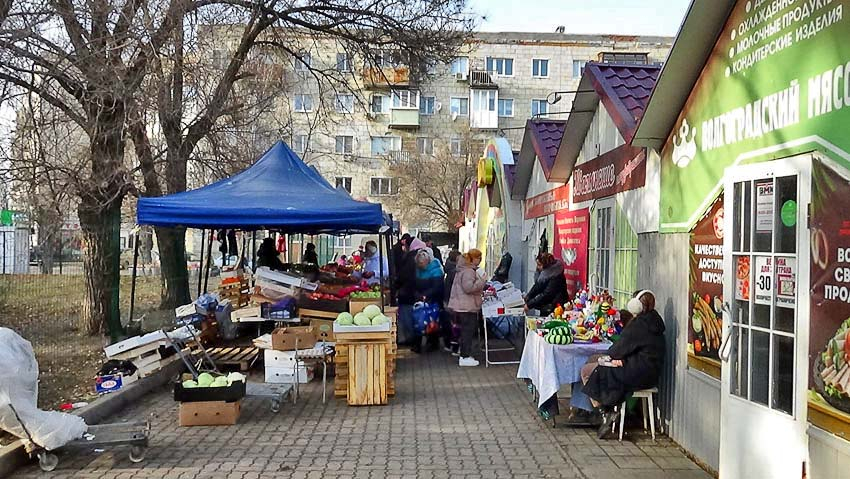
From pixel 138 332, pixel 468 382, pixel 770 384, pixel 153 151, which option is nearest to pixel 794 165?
pixel 770 384

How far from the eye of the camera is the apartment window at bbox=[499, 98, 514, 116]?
44.3 meters

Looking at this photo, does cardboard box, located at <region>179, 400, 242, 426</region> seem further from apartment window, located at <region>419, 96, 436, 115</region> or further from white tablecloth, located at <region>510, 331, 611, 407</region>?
apartment window, located at <region>419, 96, 436, 115</region>

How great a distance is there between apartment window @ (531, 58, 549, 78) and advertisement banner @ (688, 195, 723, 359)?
40.2 meters

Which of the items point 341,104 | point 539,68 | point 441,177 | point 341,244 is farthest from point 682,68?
point 539,68

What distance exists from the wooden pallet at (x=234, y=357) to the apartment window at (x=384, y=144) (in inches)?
1321

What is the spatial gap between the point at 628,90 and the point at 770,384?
15.5ft

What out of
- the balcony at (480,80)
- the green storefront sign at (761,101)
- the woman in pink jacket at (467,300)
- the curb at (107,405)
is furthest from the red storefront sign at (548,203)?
the balcony at (480,80)

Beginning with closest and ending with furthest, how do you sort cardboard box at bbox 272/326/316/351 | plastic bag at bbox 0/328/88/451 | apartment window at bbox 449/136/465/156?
1. plastic bag at bbox 0/328/88/451
2. cardboard box at bbox 272/326/316/351
3. apartment window at bbox 449/136/465/156

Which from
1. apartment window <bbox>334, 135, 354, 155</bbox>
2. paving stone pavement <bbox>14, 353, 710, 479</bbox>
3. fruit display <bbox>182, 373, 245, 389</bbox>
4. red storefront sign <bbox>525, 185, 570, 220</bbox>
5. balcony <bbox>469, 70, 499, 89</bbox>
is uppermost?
balcony <bbox>469, 70, 499, 89</bbox>

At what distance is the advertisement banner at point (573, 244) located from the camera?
10391mm

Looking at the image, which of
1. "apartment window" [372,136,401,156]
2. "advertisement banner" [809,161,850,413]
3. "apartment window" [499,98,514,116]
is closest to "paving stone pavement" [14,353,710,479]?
"advertisement banner" [809,161,850,413]

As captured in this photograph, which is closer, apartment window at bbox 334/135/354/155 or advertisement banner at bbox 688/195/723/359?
advertisement banner at bbox 688/195/723/359

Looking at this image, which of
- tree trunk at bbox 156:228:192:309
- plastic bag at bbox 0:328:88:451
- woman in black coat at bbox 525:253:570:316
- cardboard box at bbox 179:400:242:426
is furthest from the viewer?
tree trunk at bbox 156:228:192:309

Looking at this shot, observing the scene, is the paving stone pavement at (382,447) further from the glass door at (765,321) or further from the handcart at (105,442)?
the glass door at (765,321)
